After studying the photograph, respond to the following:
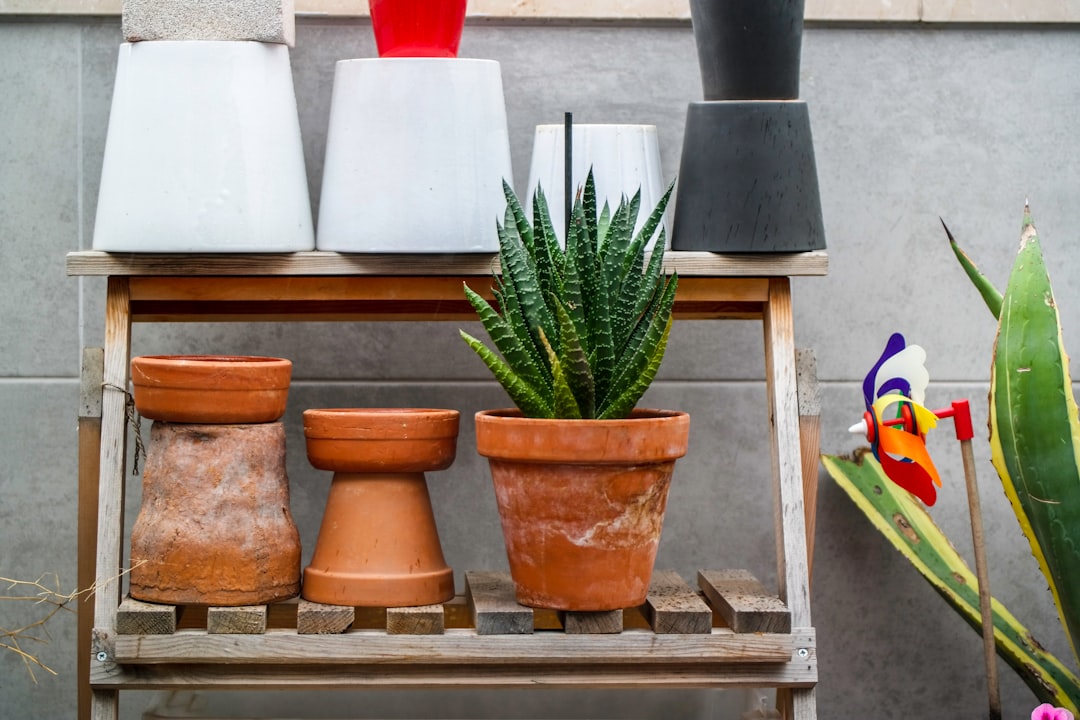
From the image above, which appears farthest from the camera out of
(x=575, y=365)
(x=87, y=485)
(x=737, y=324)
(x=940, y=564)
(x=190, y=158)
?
(x=737, y=324)

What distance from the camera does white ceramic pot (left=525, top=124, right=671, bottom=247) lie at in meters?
1.44

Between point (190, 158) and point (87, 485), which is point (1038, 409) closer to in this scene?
point (190, 158)

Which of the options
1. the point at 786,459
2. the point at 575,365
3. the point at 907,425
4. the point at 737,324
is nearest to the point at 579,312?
the point at 575,365

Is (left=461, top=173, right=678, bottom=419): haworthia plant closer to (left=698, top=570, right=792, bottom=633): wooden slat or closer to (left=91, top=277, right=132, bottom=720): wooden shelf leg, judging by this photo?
(left=698, top=570, right=792, bottom=633): wooden slat

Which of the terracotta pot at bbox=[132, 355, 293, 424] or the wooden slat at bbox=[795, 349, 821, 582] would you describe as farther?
the wooden slat at bbox=[795, 349, 821, 582]

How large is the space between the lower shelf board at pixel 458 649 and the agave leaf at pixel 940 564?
331 millimetres

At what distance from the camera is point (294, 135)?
1414 mm

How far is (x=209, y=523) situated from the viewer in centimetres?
130

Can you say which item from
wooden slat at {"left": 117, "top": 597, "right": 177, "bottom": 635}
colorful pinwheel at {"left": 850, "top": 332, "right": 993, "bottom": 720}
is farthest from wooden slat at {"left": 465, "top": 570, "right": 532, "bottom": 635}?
colorful pinwheel at {"left": 850, "top": 332, "right": 993, "bottom": 720}

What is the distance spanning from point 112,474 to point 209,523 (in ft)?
0.47

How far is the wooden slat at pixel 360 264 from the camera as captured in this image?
1346mm

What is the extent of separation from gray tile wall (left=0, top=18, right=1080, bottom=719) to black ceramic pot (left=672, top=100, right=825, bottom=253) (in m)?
0.35

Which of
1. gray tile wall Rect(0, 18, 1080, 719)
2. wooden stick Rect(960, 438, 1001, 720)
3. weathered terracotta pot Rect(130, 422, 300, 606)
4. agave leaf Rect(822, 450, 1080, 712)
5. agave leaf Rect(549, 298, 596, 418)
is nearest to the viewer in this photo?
agave leaf Rect(549, 298, 596, 418)

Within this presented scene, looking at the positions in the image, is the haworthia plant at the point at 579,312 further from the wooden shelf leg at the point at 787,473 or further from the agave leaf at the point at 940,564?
the agave leaf at the point at 940,564
